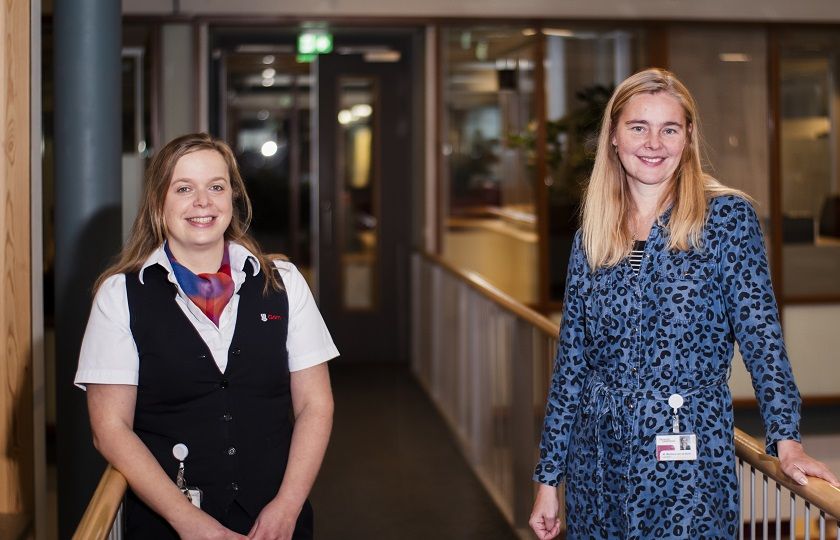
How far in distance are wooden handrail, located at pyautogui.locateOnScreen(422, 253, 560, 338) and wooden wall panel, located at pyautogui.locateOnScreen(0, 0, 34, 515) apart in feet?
5.27

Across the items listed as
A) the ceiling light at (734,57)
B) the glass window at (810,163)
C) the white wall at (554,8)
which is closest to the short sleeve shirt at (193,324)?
the white wall at (554,8)

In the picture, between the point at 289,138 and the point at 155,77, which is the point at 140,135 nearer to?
the point at 155,77

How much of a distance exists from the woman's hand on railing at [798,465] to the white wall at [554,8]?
5770 millimetres

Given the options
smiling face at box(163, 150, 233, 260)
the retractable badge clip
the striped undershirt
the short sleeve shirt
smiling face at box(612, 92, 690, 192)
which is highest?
smiling face at box(612, 92, 690, 192)

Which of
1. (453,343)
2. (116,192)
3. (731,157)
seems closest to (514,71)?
(731,157)

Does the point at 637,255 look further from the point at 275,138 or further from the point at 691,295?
the point at 275,138

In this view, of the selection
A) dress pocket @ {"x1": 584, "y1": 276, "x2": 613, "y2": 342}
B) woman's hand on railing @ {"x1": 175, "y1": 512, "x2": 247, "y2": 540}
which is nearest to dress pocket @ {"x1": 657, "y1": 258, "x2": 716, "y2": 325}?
dress pocket @ {"x1": 584, "y1": 276, "x2": 613, "y2": 342}

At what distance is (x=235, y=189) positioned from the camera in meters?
2.59

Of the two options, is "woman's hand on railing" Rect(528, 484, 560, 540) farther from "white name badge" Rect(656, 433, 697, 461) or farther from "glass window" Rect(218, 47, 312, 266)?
"glass window" Rect(218, 47, 312, 266)

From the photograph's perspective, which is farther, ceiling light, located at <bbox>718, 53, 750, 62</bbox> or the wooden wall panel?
ceiling light, located at <bbox>718, 53, 750, 62</bbox>

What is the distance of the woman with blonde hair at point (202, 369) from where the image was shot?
2396 millimetres

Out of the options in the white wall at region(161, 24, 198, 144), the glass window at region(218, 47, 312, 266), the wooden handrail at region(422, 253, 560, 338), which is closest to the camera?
the wooden handrail at region(422, 253, 560, 338)

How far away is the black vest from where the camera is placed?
241 cm

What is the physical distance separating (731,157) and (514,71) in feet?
5.05
